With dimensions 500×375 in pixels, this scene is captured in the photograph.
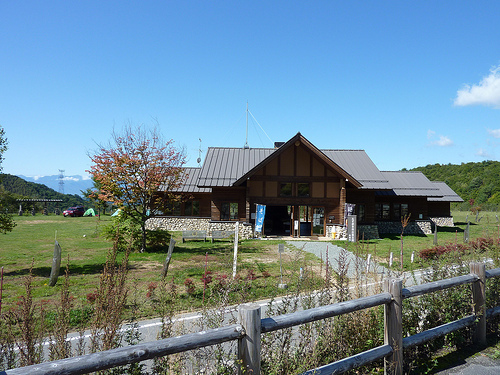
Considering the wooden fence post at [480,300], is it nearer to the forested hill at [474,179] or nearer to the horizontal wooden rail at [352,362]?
the horizontal wooden rail at [352,362]

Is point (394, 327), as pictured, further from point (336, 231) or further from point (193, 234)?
point (336, 231)

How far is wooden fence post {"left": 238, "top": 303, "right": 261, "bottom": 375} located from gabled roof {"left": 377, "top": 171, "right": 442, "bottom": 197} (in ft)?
91.2

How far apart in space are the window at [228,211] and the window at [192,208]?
154 inches

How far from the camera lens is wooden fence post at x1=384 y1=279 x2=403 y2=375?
14.1ft

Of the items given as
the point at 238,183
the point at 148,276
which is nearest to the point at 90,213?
→ the point at 238,183

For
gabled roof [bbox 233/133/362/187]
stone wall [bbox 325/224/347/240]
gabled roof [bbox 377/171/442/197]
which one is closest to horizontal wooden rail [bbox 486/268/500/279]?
gabled roof [bbox 233/133/362/187]

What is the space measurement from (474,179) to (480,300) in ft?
245

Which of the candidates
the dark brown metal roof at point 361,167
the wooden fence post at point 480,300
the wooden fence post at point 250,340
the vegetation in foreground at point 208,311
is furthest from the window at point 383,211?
the wooden fence post at point 250,340

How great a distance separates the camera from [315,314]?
12.1ft

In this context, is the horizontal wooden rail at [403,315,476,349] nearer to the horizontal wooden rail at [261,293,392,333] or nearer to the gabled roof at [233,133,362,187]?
the horizontal wooden rail at [261,293,392,333]

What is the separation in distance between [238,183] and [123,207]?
9.14 meters

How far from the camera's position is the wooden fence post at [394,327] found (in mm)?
4312

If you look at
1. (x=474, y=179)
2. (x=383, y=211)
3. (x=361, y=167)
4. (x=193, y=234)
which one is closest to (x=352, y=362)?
(x=193, y=234)

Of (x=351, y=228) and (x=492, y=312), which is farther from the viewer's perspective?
(x=351, y=228)
